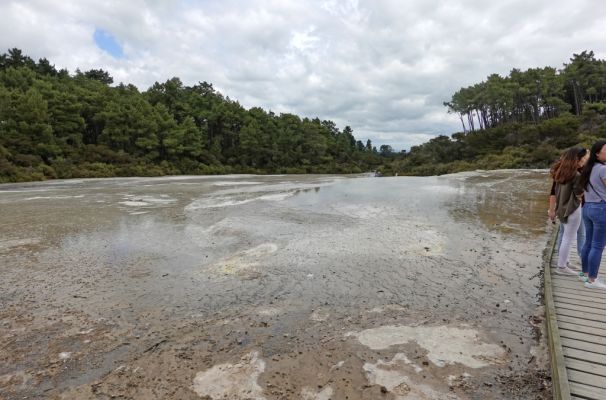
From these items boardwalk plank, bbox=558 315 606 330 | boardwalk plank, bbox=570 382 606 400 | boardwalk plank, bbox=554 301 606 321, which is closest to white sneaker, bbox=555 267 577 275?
boardwalk plank, bbox=554 301 606 321

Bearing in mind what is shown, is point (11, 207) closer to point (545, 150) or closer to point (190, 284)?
point (190, 284)

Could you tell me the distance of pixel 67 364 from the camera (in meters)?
3.36

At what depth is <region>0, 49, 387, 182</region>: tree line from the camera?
33.3 m

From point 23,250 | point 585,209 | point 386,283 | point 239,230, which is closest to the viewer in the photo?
point 585,209

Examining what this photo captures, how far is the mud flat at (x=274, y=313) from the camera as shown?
10.1 feet

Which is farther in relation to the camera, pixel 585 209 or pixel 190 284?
pixel 190 284

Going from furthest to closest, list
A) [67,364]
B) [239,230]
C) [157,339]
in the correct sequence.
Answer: [239,230] → [157,339] → [67,364]

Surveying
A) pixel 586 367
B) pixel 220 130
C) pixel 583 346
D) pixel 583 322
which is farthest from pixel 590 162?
pixel 220 130

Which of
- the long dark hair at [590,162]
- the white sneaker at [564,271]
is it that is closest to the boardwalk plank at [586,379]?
the long dark hair at [590,162]

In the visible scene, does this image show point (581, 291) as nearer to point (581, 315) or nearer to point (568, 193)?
point (581, 315)

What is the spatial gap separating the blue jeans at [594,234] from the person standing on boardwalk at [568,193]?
0.25 metres

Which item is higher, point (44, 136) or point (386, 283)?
point (44, 136)

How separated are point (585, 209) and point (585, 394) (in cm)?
281

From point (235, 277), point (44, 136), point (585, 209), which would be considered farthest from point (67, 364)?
point (44, 136)
